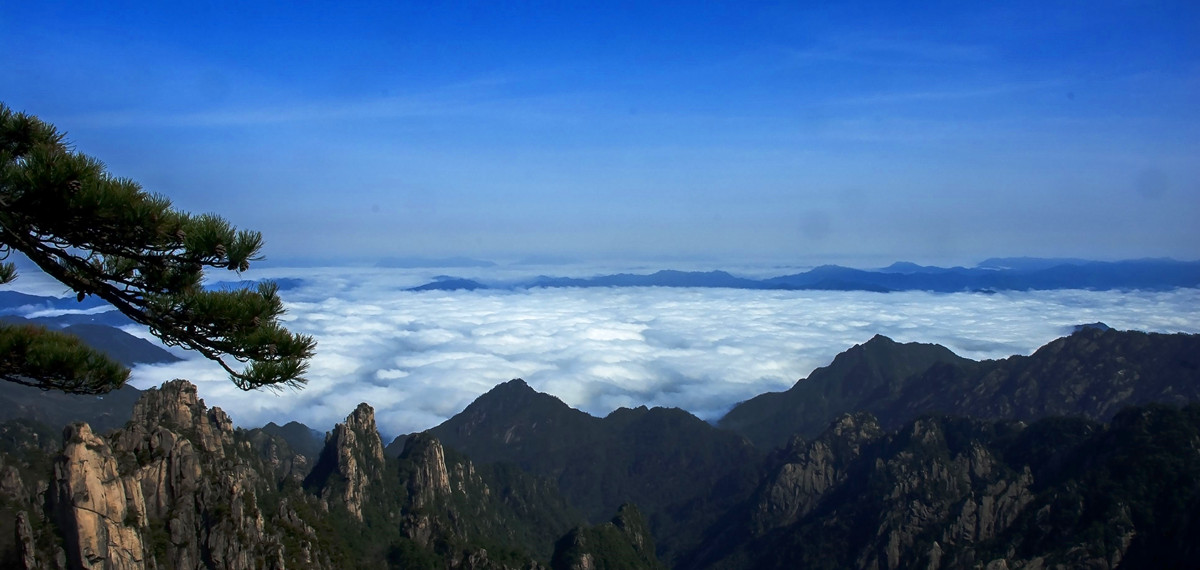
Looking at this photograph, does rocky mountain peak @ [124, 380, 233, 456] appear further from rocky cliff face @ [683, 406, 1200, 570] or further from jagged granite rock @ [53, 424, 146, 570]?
rocky cliff face @ [683, 406, 1200, 570]

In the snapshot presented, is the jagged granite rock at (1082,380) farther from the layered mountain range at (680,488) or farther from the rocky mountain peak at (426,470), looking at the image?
the rocky mountain peak at (426,470)

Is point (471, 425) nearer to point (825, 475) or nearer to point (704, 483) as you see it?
point (704, 483)

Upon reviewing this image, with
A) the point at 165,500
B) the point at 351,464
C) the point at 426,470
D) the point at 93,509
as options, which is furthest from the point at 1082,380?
the point at 93,509

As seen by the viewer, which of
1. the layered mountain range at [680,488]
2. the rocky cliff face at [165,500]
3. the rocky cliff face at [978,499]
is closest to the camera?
the rocky cliff face at [165,500]

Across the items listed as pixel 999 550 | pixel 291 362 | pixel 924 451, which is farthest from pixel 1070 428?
pixel 291 362

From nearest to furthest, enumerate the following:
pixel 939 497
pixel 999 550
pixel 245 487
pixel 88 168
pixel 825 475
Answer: pixel 88 168 → pixel 245 487 → pixel 999 550 → pixel 939 497 → pixel 825 475

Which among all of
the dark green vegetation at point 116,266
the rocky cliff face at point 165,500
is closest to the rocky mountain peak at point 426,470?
the rocky cliff face at point 165,500

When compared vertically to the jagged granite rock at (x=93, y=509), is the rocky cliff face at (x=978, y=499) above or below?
below
